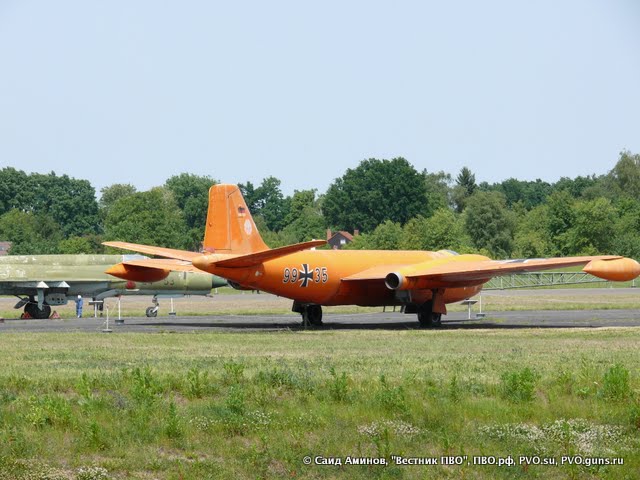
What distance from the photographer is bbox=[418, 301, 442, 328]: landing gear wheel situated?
129ft

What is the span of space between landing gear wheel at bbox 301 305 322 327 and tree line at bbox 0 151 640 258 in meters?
53.2

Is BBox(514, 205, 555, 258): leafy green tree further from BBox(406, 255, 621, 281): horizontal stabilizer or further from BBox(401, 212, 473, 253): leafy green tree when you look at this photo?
BBox(406, 255, 621, 281): horizontal stabilizer

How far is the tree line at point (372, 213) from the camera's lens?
107438mm

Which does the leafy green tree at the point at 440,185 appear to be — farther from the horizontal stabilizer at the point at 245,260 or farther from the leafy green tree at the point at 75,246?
the horizontal stabilizer at the point at 245,260

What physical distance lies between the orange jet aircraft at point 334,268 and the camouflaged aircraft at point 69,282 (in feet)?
26.0

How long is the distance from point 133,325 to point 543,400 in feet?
78.1

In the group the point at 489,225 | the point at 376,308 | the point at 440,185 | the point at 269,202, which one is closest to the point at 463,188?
the point at 440,185

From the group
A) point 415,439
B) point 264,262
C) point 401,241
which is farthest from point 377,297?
point 401,241

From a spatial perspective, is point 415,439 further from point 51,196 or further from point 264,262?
point 51,196

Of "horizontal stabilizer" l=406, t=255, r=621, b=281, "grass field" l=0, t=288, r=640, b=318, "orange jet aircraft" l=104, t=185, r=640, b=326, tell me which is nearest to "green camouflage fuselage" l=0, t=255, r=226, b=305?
"grass field" l=0, t=288, r=640, b=318

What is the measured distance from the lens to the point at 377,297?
39688 mm

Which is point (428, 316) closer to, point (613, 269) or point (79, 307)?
point (613, 269)

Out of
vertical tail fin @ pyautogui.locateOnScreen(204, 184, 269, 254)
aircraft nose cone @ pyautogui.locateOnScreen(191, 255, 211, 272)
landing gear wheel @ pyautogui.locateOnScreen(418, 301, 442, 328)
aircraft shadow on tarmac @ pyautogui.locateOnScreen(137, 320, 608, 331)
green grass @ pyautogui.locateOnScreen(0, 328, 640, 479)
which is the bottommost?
green grass @ pyautogui.locateOnScreen(0, 328, 640, 479)

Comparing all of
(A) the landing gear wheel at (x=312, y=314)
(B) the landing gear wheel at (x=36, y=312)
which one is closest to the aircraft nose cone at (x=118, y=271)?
(A) the landing gear wheel at (x=312, y=314)
